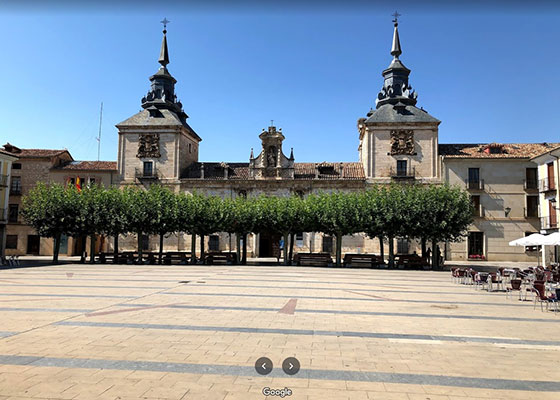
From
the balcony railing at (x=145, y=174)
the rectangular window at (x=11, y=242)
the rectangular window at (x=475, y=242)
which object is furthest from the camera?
the balcony railing at (x=145, y=174)

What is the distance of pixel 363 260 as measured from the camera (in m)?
27.3

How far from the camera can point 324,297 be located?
12367 millimetres

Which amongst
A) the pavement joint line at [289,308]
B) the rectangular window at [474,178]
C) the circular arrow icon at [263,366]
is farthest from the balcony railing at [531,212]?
the circular arrow icon at [263,366]

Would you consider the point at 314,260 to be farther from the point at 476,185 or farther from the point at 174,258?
the point at 476,185

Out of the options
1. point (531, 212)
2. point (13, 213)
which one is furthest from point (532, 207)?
point (13, 213)

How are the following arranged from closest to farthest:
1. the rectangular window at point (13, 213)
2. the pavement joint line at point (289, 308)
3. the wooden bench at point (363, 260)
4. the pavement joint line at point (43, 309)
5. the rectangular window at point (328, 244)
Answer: the pavement joint line at point (43, 309), the pavement joint line at point (289, 308), the wooden bench at point (363, 260), the rectangular window at point (328, 244), the rectangular window at point (13, 213)

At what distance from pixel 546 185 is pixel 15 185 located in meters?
44.2

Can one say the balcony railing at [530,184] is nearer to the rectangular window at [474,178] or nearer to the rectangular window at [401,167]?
the rectangular window at [474,178]

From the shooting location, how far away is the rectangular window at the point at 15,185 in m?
37.5

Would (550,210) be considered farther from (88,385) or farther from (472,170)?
(88,385)

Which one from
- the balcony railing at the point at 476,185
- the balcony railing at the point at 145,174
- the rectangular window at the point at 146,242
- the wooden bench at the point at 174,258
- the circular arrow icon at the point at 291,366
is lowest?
the wooden bench at the point at 174,258

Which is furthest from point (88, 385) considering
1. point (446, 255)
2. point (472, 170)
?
point (472, 170)

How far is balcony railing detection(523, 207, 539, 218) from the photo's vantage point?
33.4 meters

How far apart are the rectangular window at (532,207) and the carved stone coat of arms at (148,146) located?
33347 mm
